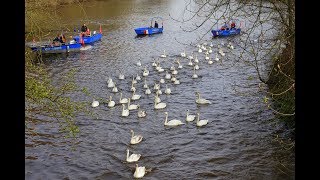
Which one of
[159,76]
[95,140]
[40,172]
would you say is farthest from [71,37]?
[40,172]

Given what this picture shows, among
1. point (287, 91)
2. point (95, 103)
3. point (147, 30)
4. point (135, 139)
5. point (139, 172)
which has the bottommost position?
point (139, 172)

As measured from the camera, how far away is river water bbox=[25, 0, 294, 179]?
12.0 meters

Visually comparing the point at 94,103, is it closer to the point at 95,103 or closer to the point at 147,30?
the point at 95,103

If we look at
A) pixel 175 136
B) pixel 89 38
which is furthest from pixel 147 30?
pixel 175 136

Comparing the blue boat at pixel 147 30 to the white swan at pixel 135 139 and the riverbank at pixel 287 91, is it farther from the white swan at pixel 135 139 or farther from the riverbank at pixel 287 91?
the white swan at pixel 135 139

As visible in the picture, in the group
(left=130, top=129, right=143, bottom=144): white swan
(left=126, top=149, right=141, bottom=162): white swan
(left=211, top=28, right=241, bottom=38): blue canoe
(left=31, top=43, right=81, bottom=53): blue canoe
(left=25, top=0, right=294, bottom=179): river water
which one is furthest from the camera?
(left=211, top=28, right=241, bottom=38): blue canoe

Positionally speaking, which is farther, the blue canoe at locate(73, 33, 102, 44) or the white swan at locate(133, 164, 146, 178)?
the blue canoe at locate(73, 33, 102, 44)

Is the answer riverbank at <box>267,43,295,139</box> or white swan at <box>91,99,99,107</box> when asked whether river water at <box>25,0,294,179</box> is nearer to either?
white swan at <box>91,99,99,107</box>

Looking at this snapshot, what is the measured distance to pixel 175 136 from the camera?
14719 mm

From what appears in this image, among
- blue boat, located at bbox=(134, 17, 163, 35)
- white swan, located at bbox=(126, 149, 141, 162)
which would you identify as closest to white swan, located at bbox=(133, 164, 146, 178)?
white swan, located at bbox=(126, 149, 141, 162)

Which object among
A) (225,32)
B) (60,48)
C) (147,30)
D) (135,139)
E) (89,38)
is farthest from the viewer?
(147,30)

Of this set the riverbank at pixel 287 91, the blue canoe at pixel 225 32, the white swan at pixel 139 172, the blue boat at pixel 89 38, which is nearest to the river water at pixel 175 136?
the white swan at pixel 139 172

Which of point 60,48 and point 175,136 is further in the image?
point 60,48
